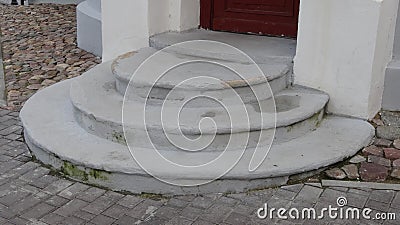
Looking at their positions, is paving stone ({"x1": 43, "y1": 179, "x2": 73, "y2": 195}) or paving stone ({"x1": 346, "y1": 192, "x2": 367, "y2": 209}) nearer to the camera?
paving stone ({"x1": 346, "y1": 192, "x2": 367, "y2": 209})

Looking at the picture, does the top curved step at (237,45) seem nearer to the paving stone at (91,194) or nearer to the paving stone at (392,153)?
the paving stone at (392,153)

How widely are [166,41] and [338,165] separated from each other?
2002 millimetres

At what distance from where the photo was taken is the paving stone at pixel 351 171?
3562 millimetres

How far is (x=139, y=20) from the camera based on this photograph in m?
5.05

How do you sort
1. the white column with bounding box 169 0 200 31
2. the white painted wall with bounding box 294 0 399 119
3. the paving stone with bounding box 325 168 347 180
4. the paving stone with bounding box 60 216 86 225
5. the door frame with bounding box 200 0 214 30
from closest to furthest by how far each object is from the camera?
1. the paving stone with bounding box 60 216 86 225
2. the paving stone with bounding box 325 168 347 180
3. the white painted wall with bounding box 294 0 399 119
4. the white column with bounding box 169 0 200 31
5. the door frame with bounding box 200 0 214 30

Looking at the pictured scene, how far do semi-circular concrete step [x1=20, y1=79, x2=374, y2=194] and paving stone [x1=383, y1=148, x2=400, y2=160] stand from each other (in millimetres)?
152

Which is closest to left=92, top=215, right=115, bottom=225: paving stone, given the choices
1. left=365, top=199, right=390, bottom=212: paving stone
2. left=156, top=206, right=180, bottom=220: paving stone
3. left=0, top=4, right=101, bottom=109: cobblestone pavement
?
left=156, top=206, right=180, bottom=220: paving stone

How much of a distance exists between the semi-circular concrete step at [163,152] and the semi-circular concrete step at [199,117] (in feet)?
0.26

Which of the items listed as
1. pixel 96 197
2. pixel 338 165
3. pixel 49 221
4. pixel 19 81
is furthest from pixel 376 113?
pixel 19 81

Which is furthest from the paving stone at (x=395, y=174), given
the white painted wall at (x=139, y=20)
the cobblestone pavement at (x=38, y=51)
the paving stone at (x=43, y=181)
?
the cobblestone pavement at (x=38, y=51)

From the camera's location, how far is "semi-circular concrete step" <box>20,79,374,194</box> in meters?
3.38

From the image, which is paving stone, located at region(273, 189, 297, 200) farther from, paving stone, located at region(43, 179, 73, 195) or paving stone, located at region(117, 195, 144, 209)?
paving stone, located at region(43, 179, 73, 195)

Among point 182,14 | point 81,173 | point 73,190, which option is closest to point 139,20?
point 182,14

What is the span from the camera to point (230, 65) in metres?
4.32
